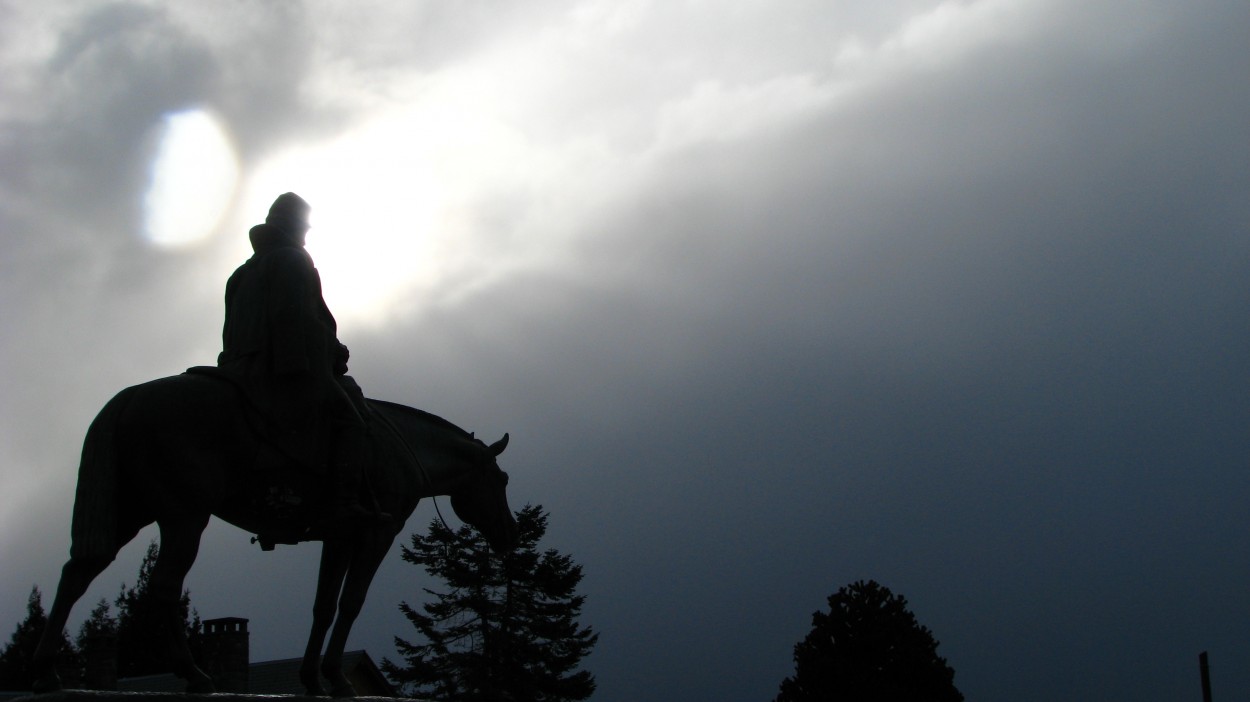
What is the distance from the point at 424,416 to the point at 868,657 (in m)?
25.5

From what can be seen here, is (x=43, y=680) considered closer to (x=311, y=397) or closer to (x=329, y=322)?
(x=311, y=397)

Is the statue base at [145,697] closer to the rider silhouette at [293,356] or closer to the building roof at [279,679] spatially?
the rider silhouette at [293,356]

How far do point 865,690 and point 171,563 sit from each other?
2757 cm

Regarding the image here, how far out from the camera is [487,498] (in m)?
11.3

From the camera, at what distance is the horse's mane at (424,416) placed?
424 inches

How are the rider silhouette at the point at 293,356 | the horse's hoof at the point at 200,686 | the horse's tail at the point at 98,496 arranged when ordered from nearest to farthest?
1. the horse's tail at the point at 98,496
2. the horse's hoof at the point at 200,686
3. the rider silhouette at the point at 293,356

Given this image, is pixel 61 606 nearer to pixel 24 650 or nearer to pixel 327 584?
pixel 327 584

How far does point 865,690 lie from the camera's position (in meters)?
32.9

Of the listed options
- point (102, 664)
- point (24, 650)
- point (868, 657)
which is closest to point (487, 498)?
point (102, 664)

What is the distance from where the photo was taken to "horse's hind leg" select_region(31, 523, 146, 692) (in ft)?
26.3

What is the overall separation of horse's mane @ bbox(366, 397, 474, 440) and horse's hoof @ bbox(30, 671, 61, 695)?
3.48 meters

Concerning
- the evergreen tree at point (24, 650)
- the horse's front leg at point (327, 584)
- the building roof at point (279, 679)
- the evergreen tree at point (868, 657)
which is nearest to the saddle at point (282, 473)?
the horse's front leg at point (327, 584)

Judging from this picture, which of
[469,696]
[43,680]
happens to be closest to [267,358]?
[43,680]

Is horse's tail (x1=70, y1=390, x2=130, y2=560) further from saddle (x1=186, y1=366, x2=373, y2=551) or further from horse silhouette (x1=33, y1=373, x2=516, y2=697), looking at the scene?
saddle (x1=186, y1=366, x2=373, y2=551)
